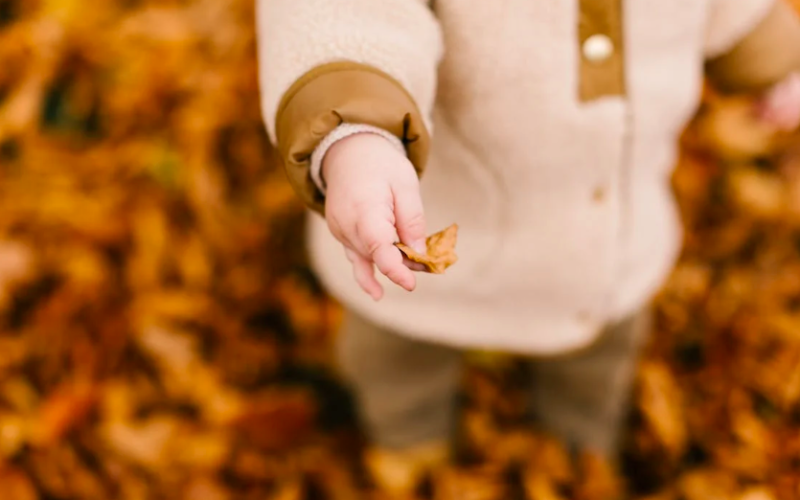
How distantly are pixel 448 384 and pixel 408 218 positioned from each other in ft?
2.26

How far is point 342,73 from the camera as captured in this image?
60cm

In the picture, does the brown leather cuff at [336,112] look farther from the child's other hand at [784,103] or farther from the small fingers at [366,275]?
the child's other hand at [784,103]

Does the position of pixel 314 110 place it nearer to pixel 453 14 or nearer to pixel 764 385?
pixel 453 14

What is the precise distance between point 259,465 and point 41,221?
0.62 metres

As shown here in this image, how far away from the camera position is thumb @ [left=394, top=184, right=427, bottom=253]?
1.84 ft

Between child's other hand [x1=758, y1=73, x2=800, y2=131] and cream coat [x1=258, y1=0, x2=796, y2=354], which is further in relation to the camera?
child's other hand [x1=758, y1=73, x2=800, y2=131]

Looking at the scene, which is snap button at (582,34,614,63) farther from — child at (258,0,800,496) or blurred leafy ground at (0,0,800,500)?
blurred leafy ground at (0,0,800,500)

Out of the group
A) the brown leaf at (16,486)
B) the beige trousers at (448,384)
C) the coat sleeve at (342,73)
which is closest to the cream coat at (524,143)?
the coat sleeve at (342,73)

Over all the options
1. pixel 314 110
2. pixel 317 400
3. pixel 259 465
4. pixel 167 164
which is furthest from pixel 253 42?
pixel 314 110

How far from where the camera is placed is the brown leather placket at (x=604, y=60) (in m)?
0.72

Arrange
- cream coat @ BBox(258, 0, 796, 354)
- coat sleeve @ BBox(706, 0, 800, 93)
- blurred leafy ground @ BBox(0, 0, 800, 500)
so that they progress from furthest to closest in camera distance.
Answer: blurred leafy ground @ BBox(0, 0, 800, 500) → coat sleeve @ BBox(706, 0, 800, 93) → cream coat @ BBox(258, 0, 796, 354)

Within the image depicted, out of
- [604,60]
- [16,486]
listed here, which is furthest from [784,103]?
[16,486]

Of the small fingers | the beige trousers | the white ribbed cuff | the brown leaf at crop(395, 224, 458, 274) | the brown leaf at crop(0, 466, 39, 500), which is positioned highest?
the white ribbed cuff

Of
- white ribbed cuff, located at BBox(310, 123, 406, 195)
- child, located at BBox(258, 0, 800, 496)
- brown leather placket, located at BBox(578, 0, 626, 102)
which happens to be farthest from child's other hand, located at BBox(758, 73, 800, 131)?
white ribbed cuff, located at BBox(310, 123, 406, 195)
